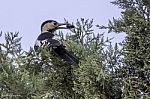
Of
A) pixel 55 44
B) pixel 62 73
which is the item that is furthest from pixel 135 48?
pixel 55 44

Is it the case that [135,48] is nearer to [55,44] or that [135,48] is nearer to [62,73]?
[62,73]

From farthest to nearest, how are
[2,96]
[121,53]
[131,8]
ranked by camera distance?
[131,8] < [121,53] < [2,96]

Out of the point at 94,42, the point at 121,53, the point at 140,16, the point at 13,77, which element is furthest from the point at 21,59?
the point at 140,16

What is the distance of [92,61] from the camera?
264 centimetres

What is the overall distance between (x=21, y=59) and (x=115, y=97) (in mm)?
814

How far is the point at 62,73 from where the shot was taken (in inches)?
117

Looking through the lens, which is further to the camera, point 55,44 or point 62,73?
point 55,44

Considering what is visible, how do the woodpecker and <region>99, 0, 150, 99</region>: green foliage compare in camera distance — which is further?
the woodpecker

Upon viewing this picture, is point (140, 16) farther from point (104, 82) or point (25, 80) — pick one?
Answer: point (25, 80)

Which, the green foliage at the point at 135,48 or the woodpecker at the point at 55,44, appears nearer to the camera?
the green foliage at the point at 135,48

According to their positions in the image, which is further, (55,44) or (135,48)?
(55,44)

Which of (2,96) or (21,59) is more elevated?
(21,59)

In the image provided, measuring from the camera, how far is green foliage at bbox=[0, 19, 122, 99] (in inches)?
102

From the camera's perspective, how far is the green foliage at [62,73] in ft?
8.48
